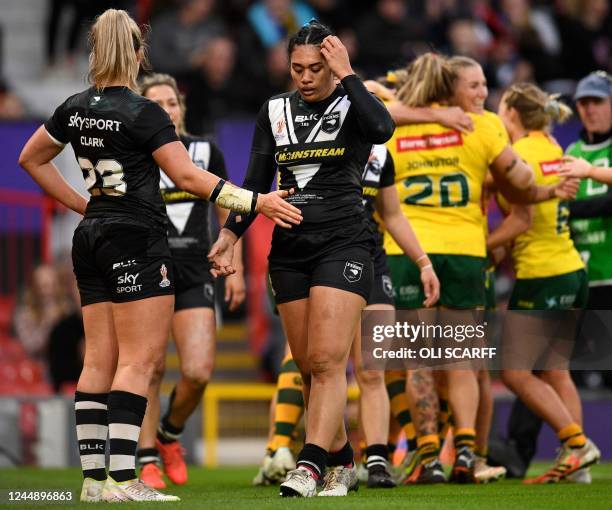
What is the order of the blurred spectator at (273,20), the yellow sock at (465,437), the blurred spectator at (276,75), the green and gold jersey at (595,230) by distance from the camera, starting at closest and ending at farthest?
the yellow sock at (465,437) → the green and gold jersey at (595,230) → the blurred spectator at (276,75) → the blurred spectator at (273,20)

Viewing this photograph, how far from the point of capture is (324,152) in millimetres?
6559

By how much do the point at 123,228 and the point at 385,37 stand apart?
35.9ft

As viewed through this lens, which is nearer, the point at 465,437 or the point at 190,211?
the point at 465,437

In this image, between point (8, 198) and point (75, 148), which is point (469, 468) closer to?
point (75, 148)

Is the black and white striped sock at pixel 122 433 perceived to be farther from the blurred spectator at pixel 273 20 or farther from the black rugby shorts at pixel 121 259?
the blurred spectator at pixel 273 20

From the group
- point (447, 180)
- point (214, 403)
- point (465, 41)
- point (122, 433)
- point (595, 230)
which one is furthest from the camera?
point (465, 41)

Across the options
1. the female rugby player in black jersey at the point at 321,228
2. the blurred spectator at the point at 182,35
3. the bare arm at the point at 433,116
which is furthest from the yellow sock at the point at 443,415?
the blurred spectator at the point at 182,35

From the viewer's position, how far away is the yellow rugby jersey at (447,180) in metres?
8.33

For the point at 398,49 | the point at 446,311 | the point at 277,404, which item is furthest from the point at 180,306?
the point at 398,49

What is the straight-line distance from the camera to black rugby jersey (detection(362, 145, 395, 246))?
773 cm

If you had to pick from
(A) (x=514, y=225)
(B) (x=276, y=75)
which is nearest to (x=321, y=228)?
(A) (x=514, y=225)

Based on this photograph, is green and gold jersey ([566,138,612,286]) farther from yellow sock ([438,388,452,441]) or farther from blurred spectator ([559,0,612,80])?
blurred spectator ([559,0,612,80])

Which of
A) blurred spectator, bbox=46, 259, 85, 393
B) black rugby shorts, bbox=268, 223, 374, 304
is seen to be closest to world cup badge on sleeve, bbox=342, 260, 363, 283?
black rugby shorts, bbox=268, 223, 374, 304

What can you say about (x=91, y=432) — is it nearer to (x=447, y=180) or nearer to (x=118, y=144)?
(x=118, y=144)
